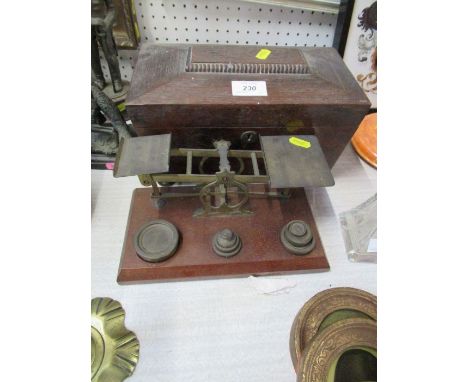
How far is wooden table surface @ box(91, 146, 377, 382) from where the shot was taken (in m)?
0.93

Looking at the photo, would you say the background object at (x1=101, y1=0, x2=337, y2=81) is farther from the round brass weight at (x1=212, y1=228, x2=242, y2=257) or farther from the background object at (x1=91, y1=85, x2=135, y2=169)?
the round brass weight at (x1=212, y1=228, x2=242, y2=257)

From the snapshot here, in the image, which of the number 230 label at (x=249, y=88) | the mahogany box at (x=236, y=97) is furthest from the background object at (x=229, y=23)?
the number 230 label at (x=249, y=88)

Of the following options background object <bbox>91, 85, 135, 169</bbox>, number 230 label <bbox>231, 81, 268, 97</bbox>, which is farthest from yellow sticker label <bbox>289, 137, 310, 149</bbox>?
background object <bbox>91, 85, 135, 169</bbox>

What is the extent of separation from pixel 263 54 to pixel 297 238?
0.69 m

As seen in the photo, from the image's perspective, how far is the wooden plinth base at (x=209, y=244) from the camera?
1.08 meters

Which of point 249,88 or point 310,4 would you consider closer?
point 249,88

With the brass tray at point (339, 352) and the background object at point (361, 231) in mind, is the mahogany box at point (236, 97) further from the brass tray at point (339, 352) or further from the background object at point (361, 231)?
the brass tray at point (339, 352)

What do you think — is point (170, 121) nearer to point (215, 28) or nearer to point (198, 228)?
point (198, 228)

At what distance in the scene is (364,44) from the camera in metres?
1.53

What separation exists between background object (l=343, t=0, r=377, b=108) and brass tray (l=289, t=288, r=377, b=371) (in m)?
1.11

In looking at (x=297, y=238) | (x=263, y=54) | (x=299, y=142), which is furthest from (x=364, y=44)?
(x=297, y=238)

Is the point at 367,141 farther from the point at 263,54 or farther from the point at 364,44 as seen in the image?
the point at 263,54

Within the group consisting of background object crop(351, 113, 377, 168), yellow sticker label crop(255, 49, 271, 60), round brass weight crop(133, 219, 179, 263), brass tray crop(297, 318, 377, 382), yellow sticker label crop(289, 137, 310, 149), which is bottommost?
round brass weight crop(133, 219, 179, 263)

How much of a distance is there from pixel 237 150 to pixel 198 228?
1.01 feet
